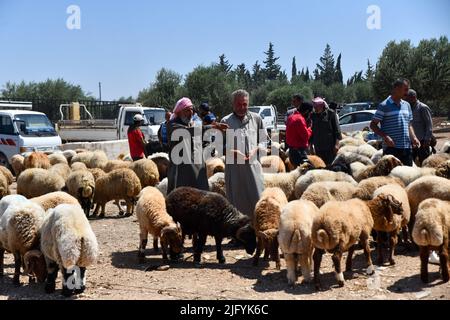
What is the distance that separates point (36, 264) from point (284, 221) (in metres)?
2.64

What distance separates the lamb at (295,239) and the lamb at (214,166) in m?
4.22

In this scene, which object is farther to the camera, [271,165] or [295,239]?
[271,165]

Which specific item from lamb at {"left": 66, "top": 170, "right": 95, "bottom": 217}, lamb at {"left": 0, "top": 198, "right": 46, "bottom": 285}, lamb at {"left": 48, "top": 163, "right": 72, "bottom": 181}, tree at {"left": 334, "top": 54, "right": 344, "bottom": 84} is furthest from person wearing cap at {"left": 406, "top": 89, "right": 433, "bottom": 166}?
tree at {"left": 334, "top": 54, "right": 344, "bottom": 84}

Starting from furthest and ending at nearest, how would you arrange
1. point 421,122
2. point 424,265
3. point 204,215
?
point 421,122
point 204,215
point 424,265

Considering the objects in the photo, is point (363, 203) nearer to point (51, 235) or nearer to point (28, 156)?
point (51, 235)

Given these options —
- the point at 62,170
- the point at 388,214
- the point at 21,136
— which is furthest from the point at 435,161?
the point at 21,136

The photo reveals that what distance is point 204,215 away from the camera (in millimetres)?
6242

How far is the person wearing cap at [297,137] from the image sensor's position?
870 centimetres

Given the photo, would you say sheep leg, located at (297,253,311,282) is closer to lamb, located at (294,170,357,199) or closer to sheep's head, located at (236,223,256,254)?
sheep's head, located at (236,223,256,254)

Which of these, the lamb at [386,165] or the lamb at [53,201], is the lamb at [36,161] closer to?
the lamb at [53,201]

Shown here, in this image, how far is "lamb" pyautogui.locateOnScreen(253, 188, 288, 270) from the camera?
19.2ft

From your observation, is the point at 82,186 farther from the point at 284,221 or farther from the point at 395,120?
the point at 395,120

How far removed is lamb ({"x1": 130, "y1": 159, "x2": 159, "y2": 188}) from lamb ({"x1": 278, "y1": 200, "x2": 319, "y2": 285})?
17.6 ft

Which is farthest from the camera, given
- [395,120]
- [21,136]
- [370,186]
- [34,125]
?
[34,125]
